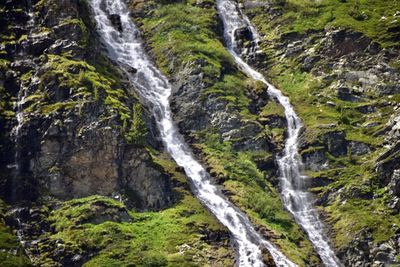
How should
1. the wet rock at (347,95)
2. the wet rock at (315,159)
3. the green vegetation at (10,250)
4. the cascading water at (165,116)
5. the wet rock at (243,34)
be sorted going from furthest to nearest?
1. the wet rock at (243,34)
2. the wet rock at (347,95)
3. the wet rock at (315,159)
4. the cascading water at (165,116)
5. the green vegetation at (10,250)

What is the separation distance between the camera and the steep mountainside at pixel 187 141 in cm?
6762

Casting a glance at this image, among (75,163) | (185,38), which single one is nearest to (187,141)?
(75,163)

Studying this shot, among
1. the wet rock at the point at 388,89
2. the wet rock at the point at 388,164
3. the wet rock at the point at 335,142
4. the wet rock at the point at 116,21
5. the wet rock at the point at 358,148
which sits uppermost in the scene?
the wet rock at the point at 116,21

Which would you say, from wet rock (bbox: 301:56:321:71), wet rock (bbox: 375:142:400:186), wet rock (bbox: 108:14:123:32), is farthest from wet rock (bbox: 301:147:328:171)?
wet rock (bbox: 108:14:123:32)

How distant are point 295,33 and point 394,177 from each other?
4310 cm

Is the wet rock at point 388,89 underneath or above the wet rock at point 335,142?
above

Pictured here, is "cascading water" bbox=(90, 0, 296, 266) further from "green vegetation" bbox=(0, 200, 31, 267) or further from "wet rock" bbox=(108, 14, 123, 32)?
"green vegetation" bbox=(0, 200, 31, 267)

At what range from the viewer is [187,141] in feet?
293

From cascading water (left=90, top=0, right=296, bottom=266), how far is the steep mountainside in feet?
4.41

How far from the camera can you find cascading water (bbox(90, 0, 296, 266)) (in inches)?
2766

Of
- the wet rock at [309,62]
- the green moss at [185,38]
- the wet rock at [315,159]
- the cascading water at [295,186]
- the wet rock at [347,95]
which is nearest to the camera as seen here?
the cascading water at [295,186]

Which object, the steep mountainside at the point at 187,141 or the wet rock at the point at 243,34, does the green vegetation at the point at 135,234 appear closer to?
the steep mountainside at the point at 187,141

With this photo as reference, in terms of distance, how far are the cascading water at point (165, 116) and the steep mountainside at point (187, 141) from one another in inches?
52.9

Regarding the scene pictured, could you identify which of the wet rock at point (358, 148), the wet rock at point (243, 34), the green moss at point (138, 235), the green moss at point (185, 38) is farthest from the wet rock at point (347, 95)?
the green moss at point (138, 235)
